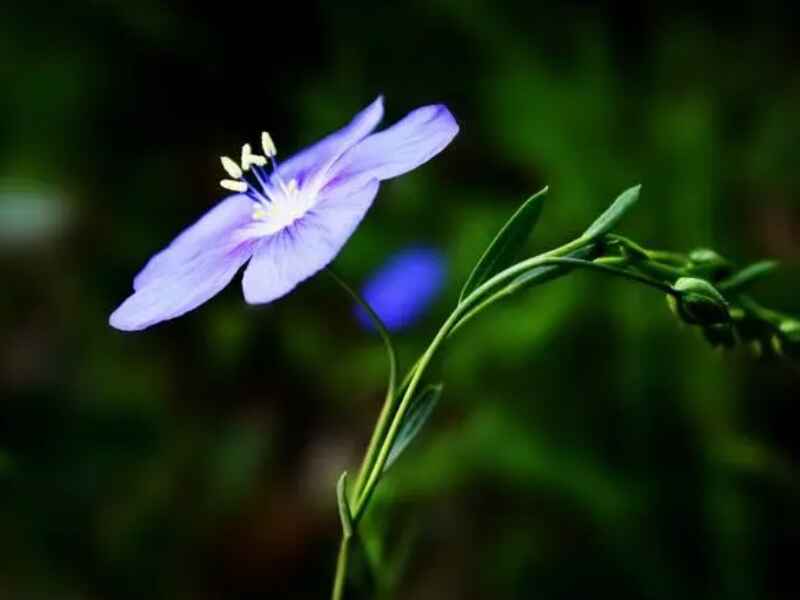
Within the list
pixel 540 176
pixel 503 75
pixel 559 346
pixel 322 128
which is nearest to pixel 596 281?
pixel 559 346

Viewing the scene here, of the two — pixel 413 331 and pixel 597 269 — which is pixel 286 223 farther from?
→ pixel 413 331

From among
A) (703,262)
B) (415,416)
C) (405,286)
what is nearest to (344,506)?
(415,416)

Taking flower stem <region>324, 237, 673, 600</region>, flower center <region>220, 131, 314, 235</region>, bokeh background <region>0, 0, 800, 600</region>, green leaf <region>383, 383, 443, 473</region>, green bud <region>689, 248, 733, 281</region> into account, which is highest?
flower center <region>220, 131, 314, 235</region>

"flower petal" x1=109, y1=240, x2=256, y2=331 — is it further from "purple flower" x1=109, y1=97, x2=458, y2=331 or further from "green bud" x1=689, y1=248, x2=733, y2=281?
"green bud" x1=689, y1=248, x2=733, y2=281

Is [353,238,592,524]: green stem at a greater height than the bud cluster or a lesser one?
greater

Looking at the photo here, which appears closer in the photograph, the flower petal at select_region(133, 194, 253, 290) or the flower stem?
the flower stem

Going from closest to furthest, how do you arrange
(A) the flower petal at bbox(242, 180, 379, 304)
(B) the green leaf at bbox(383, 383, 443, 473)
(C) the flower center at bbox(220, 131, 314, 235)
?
(A) the flower petal at bbox(242, 180, 379, 304) → (B) the green leaf at bbox(383, 383, 443, 473) → (C) the flower center at bbox(220, 131, 314, 235)

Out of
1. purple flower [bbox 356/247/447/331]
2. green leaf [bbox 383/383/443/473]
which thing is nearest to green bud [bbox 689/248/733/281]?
green leaf [bbox 383/383/443/473]

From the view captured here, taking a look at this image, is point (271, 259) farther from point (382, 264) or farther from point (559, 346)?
point (382, 264)
